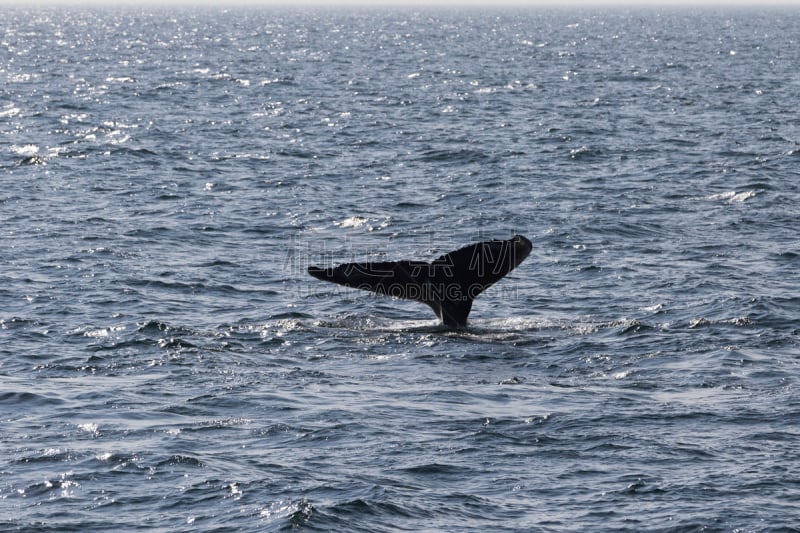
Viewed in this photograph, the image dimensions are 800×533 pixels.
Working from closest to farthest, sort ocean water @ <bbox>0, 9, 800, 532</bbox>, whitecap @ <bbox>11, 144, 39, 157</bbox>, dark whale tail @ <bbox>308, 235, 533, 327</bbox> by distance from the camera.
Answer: ocean water @ <bbox>0, 9, 800, 532</bbox> → dark whale tail @ <bbox>308, 235, 533, 327</bbox> → whitecap @ <bbox>11, 144, 39, 157</bbox>

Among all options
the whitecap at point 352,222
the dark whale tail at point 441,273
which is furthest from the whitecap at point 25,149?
the dark whale tail at point 441,273

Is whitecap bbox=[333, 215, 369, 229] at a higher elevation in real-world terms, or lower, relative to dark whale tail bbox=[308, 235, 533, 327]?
lower

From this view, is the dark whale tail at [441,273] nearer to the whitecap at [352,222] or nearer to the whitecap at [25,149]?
the whitecap at [352,222]

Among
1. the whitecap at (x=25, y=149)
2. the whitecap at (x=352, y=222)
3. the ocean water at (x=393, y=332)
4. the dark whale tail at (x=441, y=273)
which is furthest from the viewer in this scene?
the whitecap at (x=25, y=149)

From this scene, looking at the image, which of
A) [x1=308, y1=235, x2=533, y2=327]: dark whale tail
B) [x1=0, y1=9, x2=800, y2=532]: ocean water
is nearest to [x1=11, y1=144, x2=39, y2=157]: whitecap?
[x1=0, y1=9, x2=800, y2=532]: ocean water

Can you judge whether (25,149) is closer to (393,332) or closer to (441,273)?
(393,332)

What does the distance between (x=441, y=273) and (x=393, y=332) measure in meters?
2.02

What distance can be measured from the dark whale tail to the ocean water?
948 millimetres

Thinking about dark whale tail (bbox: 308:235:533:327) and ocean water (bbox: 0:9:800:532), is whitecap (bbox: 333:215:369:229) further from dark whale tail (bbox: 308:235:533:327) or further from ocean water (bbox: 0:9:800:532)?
dark whale tail (bbox: 308:235:533:327)

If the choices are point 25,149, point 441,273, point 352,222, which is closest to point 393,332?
point 441,273

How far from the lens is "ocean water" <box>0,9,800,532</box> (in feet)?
52.0

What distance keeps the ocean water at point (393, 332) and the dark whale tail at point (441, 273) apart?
3.11 ft

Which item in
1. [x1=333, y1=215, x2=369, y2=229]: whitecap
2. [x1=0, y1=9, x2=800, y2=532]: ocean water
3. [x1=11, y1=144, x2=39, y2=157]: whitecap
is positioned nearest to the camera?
[x1=0, y1=9, x2=800, y2=532]: ocean water

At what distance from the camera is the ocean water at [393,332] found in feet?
52.0
